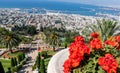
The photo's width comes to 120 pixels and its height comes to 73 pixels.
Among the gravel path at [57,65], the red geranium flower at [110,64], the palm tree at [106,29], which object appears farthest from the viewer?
the palm tree at [106,29]

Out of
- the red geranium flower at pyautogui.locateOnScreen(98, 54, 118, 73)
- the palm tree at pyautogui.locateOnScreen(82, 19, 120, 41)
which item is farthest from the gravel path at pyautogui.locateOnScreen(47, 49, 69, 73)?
the red geranium flower at pyautogui.locateOnScreen(98, 54, 118, 73)

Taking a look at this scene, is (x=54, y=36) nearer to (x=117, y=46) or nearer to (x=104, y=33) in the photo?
(x=104, y=33)

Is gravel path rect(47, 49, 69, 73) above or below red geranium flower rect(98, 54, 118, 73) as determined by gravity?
below

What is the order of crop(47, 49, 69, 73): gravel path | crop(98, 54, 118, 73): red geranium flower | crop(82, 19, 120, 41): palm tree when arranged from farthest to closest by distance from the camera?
1. crop(82, 19, 120, 41): palm tree
2. crop(47, 49, 69, 73): gravel path
3. crop(98, 54, 118, 73): red geranium flower

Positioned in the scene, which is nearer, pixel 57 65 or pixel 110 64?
pixel 110 64

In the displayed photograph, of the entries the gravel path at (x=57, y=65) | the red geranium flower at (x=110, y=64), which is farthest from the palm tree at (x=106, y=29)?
the red geranium flower at (x=110, y=64)

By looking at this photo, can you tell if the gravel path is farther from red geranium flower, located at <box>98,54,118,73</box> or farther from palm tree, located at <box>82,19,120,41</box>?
red geranium flower, located at <box>98,54,118,73</box>

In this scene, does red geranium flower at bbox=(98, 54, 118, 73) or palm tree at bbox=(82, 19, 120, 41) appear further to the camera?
palm tree at bbox=(82, 19, 120, 41)

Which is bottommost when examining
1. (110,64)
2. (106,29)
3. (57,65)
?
(57,65)

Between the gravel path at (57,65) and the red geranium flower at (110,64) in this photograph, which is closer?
the red geranium flower at (110,64)

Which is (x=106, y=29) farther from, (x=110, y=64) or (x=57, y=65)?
(x=110, y=64)

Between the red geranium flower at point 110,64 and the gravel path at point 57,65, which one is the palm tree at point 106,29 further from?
the red geranium flower at point 110,64

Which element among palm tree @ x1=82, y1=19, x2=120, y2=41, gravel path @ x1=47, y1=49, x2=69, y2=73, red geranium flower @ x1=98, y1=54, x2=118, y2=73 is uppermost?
red geranium flower @ x1=98, y1=54, x2=118, y2=73

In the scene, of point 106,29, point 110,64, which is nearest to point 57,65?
point 106,29
